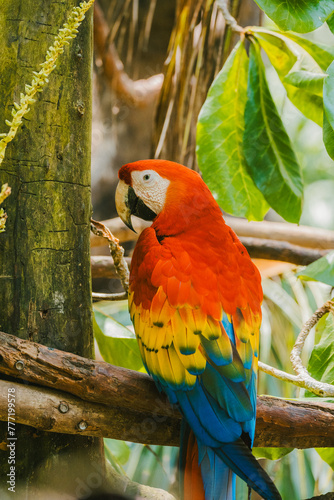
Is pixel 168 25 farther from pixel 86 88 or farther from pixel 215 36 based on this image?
pixel 86 88

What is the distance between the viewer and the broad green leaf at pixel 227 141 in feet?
3.45

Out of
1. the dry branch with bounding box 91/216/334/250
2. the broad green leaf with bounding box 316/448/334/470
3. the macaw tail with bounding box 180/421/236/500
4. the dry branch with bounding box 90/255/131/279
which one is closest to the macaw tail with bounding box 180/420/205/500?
the macaw tail with bounding box 180/421/236/500

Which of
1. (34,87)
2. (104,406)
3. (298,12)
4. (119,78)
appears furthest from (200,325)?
(119,78)

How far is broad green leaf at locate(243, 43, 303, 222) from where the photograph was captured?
1013 millimetres

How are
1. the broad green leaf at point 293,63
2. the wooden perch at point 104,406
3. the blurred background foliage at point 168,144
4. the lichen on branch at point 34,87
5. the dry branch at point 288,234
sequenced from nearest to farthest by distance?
the lichen on branch at point 34,87
the wooden perch at point 104,406
the broad green leaf at point 293,63
the blurred background foliage at point 168,144
the dry branch at point 288,234

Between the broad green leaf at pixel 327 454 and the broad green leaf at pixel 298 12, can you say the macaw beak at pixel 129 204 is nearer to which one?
the broad green leaf at pixel 298 12

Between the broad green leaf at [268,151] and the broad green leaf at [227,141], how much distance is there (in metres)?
0.04

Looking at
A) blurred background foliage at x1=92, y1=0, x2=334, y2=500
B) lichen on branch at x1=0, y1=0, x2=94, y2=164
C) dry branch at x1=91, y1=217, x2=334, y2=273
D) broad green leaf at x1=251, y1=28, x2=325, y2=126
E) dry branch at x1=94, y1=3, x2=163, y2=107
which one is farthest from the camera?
dry branch at x1=94, y1=3, x2=163, y2=107

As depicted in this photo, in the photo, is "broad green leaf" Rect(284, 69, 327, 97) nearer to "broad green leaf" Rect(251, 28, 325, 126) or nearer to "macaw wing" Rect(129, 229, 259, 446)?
"broad green leaf" Rect(251, 28, 325, 126)

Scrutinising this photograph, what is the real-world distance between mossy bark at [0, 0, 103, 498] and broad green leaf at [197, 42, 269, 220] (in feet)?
1.43

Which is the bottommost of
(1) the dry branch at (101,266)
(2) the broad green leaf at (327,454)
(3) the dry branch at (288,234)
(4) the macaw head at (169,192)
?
(2) the broad green leaf at (327,454)

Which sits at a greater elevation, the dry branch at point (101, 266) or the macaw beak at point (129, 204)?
the macaw beak at point (129, 204)

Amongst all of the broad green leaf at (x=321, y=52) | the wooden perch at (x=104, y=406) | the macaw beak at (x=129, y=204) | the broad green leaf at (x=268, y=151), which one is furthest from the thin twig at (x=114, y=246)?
the broad green leaf at (x=321, y=52)

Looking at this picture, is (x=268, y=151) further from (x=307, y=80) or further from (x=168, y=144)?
(x=168, y=144)
